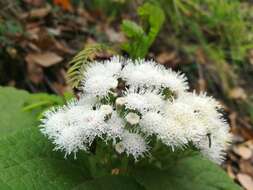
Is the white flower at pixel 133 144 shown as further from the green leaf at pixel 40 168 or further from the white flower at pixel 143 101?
the green leaf at pixel 40 168

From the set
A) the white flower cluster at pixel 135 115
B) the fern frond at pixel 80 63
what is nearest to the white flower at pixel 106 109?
the white flower cluster at pixel 135 115

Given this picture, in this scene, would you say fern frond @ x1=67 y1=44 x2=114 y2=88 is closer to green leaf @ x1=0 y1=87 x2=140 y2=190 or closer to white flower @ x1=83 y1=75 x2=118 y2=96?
white flower @ x1=83 y1=75 x2=118 y2=96

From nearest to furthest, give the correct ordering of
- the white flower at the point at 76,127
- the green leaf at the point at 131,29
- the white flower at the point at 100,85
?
1. the white flower at the point at 76,127
2. the white flower at the point at 100,85
3. the green leaf at the point at 131,29

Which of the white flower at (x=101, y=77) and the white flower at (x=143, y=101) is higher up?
the white flower at (x=101, y=77)

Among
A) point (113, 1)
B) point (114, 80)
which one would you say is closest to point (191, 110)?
point (114, 80)

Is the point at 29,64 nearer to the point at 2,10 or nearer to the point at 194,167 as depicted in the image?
the point at 2,10

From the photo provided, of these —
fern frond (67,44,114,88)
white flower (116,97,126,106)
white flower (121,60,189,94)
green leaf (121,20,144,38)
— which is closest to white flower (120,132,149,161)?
white flower (116,97,126,106)
